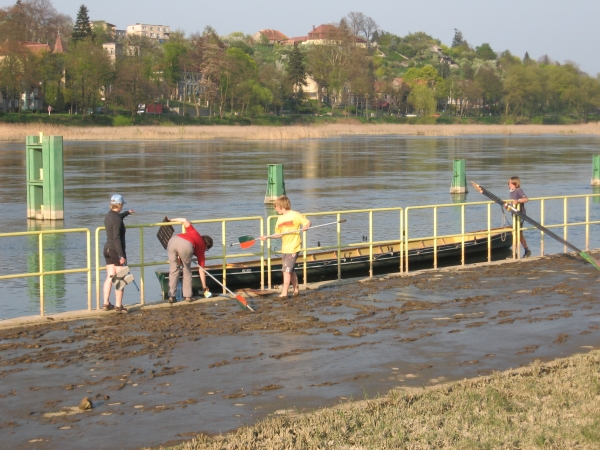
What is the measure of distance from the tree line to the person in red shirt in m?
89.3

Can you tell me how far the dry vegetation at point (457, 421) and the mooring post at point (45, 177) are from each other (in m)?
21.4

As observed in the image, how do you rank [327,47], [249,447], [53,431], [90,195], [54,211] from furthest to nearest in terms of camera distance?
[327,47], [90,195], [54,211], [53,431], [249,447]

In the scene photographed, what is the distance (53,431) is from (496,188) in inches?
1325

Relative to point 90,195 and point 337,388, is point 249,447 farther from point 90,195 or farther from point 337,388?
point 90,195

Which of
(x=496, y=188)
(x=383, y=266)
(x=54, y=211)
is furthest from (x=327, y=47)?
(x=383, y=266)

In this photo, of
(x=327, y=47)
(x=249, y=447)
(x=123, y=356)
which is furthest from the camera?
(x=327, y=47)

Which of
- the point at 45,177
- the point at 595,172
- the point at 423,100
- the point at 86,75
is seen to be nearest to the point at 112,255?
the point at 45,177

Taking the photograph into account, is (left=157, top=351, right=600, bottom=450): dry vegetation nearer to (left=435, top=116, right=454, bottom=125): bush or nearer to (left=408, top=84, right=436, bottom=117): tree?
(left=408, top=84, right=436, bottom=117): tree

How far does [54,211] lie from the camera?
27.7m

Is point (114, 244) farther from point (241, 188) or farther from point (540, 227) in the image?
point (241, 188)

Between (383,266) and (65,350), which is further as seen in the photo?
(383,266)

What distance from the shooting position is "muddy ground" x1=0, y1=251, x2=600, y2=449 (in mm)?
7391

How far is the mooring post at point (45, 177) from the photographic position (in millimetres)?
27188

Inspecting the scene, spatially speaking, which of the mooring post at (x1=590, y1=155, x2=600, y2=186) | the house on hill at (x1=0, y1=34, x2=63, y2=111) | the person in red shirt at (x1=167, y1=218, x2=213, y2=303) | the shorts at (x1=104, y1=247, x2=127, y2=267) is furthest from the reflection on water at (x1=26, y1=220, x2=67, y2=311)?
the house on hill at (x1=0, y1=34, x2=63, y2=111)
